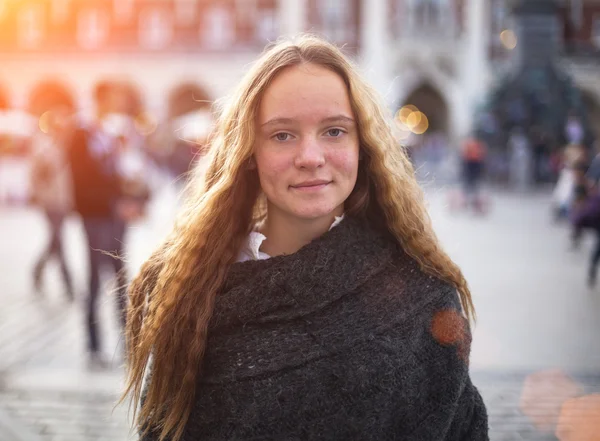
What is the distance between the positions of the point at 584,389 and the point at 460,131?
31.1m

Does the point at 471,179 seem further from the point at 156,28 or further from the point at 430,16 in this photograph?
the point at 156,28

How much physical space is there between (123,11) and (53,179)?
33884 millimetres

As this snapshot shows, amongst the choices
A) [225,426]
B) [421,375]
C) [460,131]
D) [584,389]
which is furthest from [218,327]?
[460,131]

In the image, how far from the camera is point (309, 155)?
5.42 feet

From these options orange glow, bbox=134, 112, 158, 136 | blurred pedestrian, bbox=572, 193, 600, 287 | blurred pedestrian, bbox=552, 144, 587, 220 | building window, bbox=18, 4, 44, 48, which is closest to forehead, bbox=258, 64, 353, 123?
→ blurred pedestrian, bbox=572, 193, 600, 287

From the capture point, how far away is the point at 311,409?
161cm

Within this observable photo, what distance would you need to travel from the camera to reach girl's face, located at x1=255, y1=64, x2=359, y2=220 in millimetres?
1672

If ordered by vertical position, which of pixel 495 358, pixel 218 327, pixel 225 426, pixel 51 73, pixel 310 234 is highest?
pixel 310 234

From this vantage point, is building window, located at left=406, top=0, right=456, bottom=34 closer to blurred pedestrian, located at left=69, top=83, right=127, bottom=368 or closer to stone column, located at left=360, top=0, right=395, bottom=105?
stone column, located at left=360, top=0, right=395, bottom=105

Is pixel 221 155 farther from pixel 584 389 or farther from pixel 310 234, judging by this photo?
pixel 584 389

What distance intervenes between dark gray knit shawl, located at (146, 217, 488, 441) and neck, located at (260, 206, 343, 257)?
0.24ft

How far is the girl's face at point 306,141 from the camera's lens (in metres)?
1.67

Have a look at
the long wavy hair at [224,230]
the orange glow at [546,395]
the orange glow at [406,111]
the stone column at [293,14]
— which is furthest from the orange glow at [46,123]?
the stone column at [293,14]

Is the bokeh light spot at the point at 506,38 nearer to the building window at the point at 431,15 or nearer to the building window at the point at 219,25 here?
the building window at the point at 431,15
